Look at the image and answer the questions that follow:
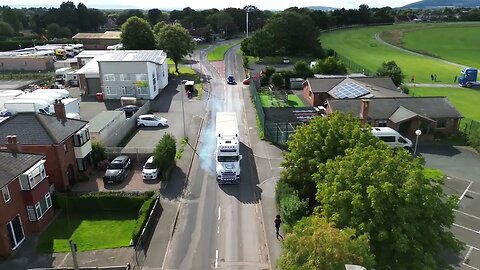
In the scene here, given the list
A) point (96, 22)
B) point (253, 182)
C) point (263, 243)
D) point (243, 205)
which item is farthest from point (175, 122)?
point (96, 22)

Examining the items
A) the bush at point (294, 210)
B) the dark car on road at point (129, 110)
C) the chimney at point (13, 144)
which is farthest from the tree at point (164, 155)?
the dark car on road at point (129, 110)

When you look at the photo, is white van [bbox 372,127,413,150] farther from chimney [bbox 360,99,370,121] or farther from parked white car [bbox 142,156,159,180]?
parked white car [bbox 142,156,159,180]

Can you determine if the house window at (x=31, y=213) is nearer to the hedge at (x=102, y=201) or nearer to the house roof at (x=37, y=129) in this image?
the hedge at (x=102, y=201)

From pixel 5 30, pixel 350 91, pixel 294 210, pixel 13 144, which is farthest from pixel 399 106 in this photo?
pixel 5 30

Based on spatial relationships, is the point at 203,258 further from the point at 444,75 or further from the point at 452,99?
the point at 444,75

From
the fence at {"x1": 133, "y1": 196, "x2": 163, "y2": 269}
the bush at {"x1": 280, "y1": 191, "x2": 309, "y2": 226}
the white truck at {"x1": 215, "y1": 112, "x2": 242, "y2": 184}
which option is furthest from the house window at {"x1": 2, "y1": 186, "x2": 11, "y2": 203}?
the bush at {"x1": 280, "y1": 191, "x2": 309, "y2": 226}
